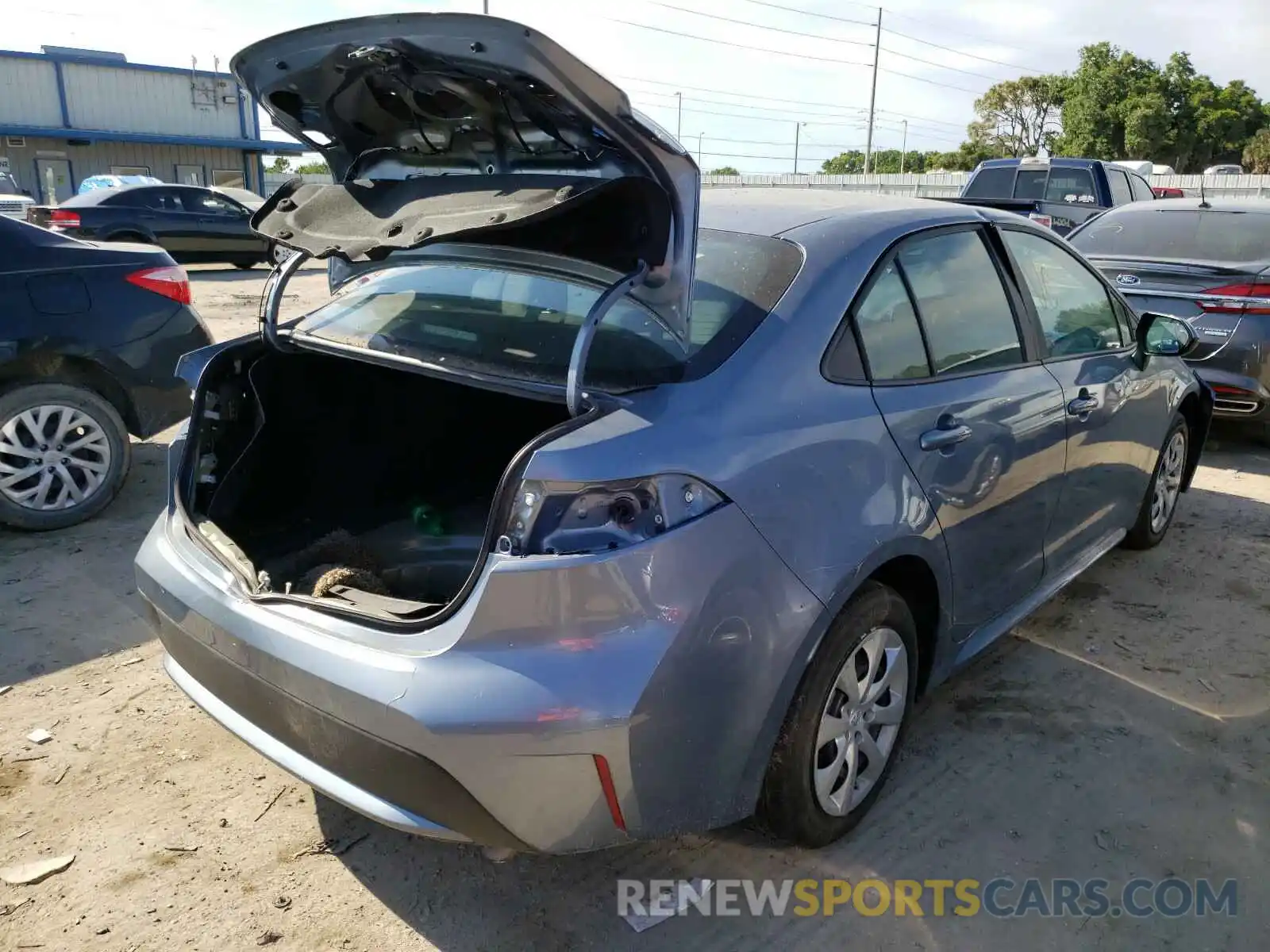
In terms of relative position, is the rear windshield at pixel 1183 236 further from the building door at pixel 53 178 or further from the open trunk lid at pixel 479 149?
the building door at pixel 53 178

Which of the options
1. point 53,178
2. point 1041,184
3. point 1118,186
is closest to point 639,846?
point 1041,184

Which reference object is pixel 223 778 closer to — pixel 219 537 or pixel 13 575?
pixel 219 537

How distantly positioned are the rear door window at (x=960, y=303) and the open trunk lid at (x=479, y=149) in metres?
0.89

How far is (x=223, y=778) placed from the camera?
2.91 m

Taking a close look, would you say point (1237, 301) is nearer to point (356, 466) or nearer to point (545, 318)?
point (545, 318)

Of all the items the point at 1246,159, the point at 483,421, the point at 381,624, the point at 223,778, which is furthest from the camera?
the point at 1246,159

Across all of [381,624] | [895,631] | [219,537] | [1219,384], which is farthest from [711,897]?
[1219,384]

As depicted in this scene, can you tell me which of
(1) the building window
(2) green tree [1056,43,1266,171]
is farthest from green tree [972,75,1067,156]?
(1) the building window

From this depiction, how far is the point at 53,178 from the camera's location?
31172mm

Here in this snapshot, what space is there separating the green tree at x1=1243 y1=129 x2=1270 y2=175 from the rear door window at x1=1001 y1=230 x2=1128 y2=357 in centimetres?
4906

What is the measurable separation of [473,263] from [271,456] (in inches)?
39.3

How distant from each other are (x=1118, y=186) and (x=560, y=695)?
14.2 meters

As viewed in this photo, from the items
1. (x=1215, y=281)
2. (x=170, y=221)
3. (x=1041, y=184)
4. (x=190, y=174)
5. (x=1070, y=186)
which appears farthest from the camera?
(x=190, y=174)

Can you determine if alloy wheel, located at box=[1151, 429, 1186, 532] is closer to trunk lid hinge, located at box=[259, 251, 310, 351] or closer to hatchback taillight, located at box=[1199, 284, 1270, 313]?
hatchback taillight, located at box=[1199, 284, 1270, 313]
